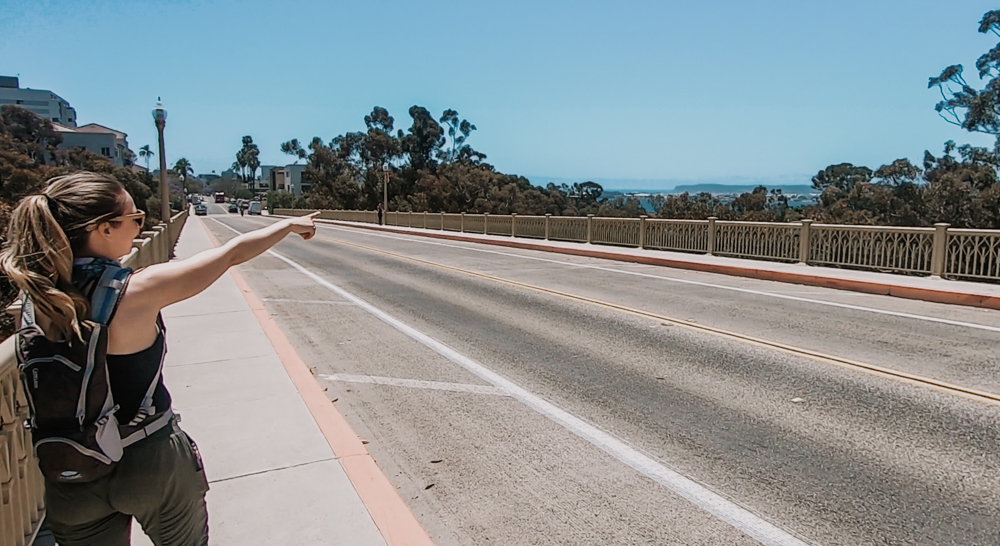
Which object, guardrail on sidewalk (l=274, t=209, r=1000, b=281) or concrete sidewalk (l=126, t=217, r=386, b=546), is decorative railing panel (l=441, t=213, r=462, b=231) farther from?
concrete sidewalk (l=126, t=217, r=386, b=546)

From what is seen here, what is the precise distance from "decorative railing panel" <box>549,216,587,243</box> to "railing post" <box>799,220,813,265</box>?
31.7 feet

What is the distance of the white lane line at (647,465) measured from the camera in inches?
144

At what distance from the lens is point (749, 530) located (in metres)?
3.67

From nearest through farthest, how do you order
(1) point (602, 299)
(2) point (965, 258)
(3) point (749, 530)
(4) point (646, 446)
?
(3) point (749, 530) < (4) point (646, 446) < (1) point (602, 299) < (2) point (965, 258)

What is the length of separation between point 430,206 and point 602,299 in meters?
59.9

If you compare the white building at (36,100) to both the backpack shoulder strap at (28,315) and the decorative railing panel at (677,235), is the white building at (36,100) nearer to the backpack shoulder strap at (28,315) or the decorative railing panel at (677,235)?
the decorative railing panel at (677,235)

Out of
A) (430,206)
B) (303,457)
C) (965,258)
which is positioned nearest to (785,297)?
(965,258)

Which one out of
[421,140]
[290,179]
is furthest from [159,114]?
[290,179]

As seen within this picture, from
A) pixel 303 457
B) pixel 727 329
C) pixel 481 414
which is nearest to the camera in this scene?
pixel 303 457

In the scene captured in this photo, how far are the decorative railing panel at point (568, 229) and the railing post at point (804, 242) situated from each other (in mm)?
9653

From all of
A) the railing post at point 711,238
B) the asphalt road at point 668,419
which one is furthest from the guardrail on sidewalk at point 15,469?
the railing post at point 711,238

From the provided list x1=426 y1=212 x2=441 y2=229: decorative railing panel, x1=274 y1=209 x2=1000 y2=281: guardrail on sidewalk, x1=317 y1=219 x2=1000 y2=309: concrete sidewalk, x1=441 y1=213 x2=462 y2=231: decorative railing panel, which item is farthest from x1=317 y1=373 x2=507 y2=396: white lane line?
x1=426 y1=212 x2=441 y2=229: decorative railing panel

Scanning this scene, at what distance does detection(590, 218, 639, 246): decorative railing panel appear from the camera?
22.3m

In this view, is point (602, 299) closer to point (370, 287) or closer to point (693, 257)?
point (370, 287)
